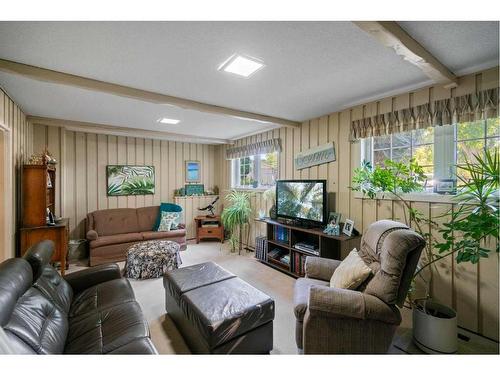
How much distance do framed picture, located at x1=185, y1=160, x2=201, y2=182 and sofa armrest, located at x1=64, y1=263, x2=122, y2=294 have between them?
130 inches

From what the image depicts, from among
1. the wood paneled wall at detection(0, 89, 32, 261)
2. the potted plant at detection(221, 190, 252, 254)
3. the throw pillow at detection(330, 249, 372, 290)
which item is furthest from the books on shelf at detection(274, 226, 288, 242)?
the wood paneled wall at detection(0, 89, 32, 261)

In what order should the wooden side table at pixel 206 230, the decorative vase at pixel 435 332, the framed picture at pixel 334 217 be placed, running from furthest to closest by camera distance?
1. the wooden side table at pixel 206 230
2. the framed picture at pixel 334 217
3. the decorative vase at pixel 435 332

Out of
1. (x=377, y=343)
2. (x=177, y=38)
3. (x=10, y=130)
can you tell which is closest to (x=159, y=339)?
(x=377, y=343)

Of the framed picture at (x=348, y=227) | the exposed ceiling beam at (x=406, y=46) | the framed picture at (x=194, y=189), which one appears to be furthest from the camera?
the framed picture at (x=194, y=189)

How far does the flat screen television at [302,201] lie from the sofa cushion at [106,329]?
2.32 metres

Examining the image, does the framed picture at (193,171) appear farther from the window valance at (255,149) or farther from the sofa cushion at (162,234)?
the sofa cushion at (162,234)

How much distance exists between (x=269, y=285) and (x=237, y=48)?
8.71 feet

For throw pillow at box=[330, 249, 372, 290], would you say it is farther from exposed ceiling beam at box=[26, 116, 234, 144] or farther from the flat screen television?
exposed ceiling beam at box=[26, 116, 234, 144]

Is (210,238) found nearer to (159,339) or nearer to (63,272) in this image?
(63,272)

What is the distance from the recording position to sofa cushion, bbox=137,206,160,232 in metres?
4.49

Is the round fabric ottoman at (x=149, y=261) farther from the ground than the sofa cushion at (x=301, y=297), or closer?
closer

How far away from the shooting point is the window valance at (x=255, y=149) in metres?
4.02

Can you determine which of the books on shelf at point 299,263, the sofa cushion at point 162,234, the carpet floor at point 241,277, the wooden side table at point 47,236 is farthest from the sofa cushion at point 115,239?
the books on shelf at point 299,263

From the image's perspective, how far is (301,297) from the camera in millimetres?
1806
